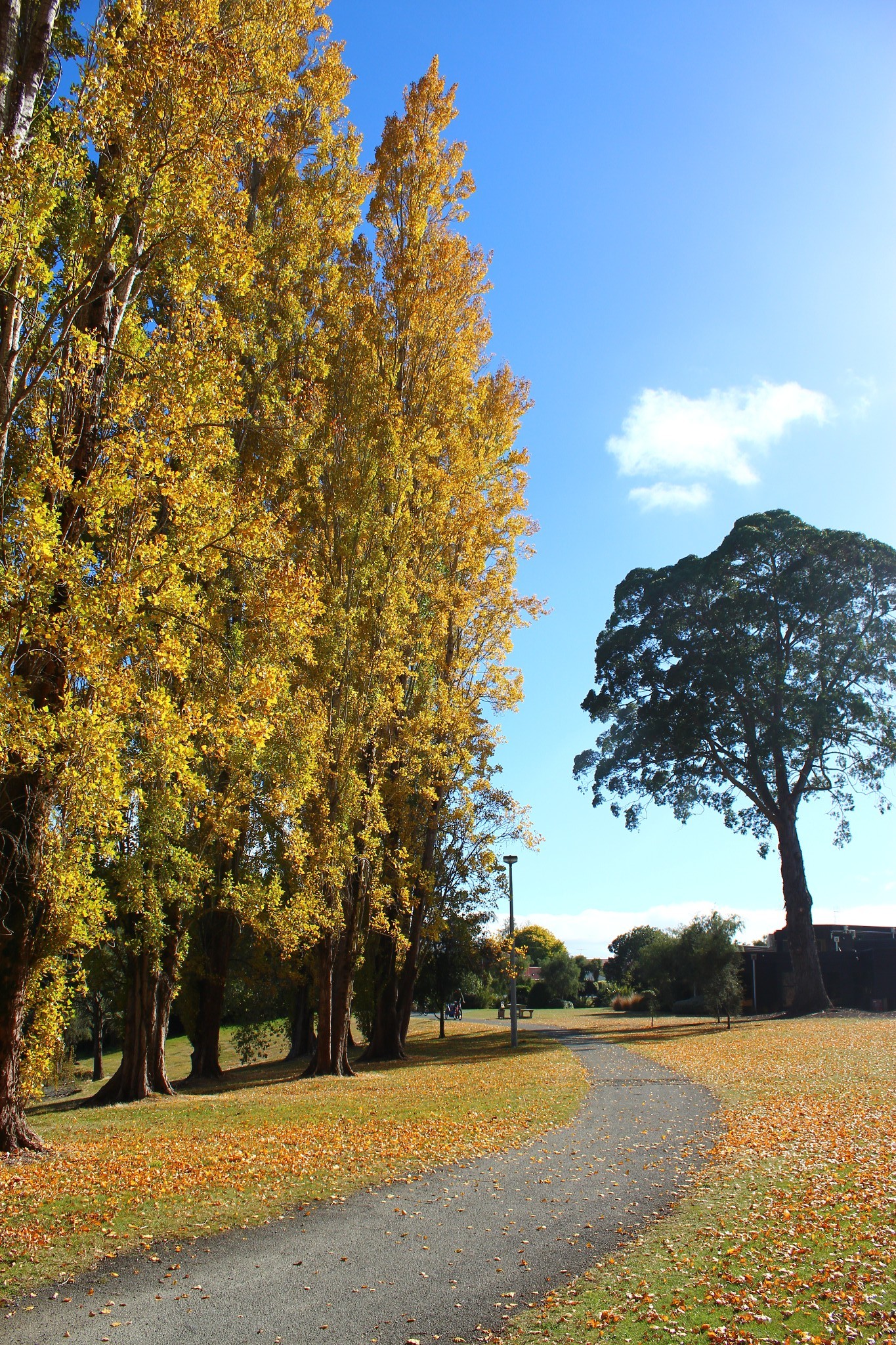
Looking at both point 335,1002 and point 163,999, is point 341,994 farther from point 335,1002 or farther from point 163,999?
point 163,999

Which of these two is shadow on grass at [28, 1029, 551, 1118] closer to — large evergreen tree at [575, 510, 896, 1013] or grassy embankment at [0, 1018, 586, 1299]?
grassy embankment at [0, 1018, 586, 1299]

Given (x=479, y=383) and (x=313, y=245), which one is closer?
(x=313, y=245)

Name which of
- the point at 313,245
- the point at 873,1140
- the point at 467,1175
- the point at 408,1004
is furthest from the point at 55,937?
the point at 408,1004

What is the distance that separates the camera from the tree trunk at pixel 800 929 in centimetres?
2977

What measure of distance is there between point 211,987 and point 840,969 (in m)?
32.2

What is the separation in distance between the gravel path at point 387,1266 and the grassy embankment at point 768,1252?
329 mm

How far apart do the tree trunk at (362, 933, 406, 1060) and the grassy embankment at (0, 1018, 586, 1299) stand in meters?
4.61

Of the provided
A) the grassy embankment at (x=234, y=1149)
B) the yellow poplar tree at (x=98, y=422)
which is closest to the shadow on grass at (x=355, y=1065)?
the grassy embankment at (x=234, y=1149)

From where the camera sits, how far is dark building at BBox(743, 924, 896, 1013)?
3831cm

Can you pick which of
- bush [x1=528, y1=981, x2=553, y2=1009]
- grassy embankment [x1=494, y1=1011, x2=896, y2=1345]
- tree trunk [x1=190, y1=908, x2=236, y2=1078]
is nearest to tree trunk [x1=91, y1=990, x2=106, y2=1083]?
tree trunk [x1=190, y1=908, x2=236, y2=1078]

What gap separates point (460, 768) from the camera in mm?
20188

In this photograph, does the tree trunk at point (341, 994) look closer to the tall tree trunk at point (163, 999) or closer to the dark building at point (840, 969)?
the tall tree trunk at point (163, 999)

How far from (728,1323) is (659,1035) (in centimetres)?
2374

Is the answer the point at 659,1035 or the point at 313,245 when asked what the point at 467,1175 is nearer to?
the point at 313,245
